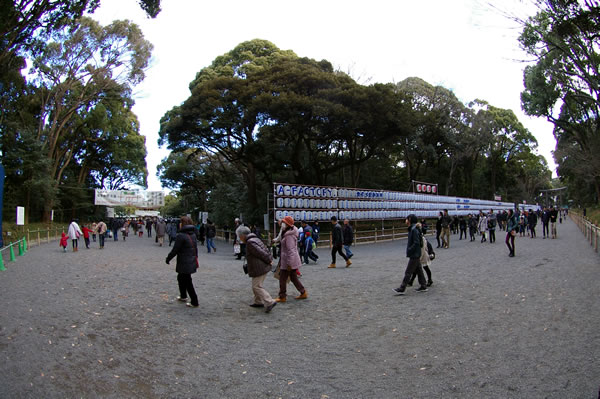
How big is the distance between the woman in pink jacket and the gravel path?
34 centimetres

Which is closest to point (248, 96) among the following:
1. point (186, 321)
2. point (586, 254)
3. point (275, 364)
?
point (586, 254)

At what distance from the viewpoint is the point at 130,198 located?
134ft

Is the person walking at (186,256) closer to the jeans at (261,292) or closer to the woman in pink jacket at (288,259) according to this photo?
the jeans at (261,292)

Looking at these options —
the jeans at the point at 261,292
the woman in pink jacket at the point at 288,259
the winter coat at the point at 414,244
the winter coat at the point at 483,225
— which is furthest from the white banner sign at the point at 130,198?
the winter coat at the point at 414,244

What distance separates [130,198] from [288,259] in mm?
37050

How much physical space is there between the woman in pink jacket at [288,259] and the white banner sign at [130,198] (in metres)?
36.1

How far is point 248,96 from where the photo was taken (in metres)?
24.8

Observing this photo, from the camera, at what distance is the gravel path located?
4020 mm

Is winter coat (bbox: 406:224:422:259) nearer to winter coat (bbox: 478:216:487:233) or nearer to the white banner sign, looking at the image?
winter coat (bbox: 478:216:487:233)

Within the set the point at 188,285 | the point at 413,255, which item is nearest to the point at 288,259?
the point at 188,285

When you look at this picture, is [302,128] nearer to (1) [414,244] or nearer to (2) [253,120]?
(2) [253,120]

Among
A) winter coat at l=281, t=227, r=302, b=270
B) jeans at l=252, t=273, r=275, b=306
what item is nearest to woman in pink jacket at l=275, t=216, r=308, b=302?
winter coat at l=281, t=227, r=302, b=270

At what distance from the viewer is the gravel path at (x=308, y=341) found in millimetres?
4020

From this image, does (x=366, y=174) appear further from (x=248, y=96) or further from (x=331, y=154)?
(x=248, y=96)
